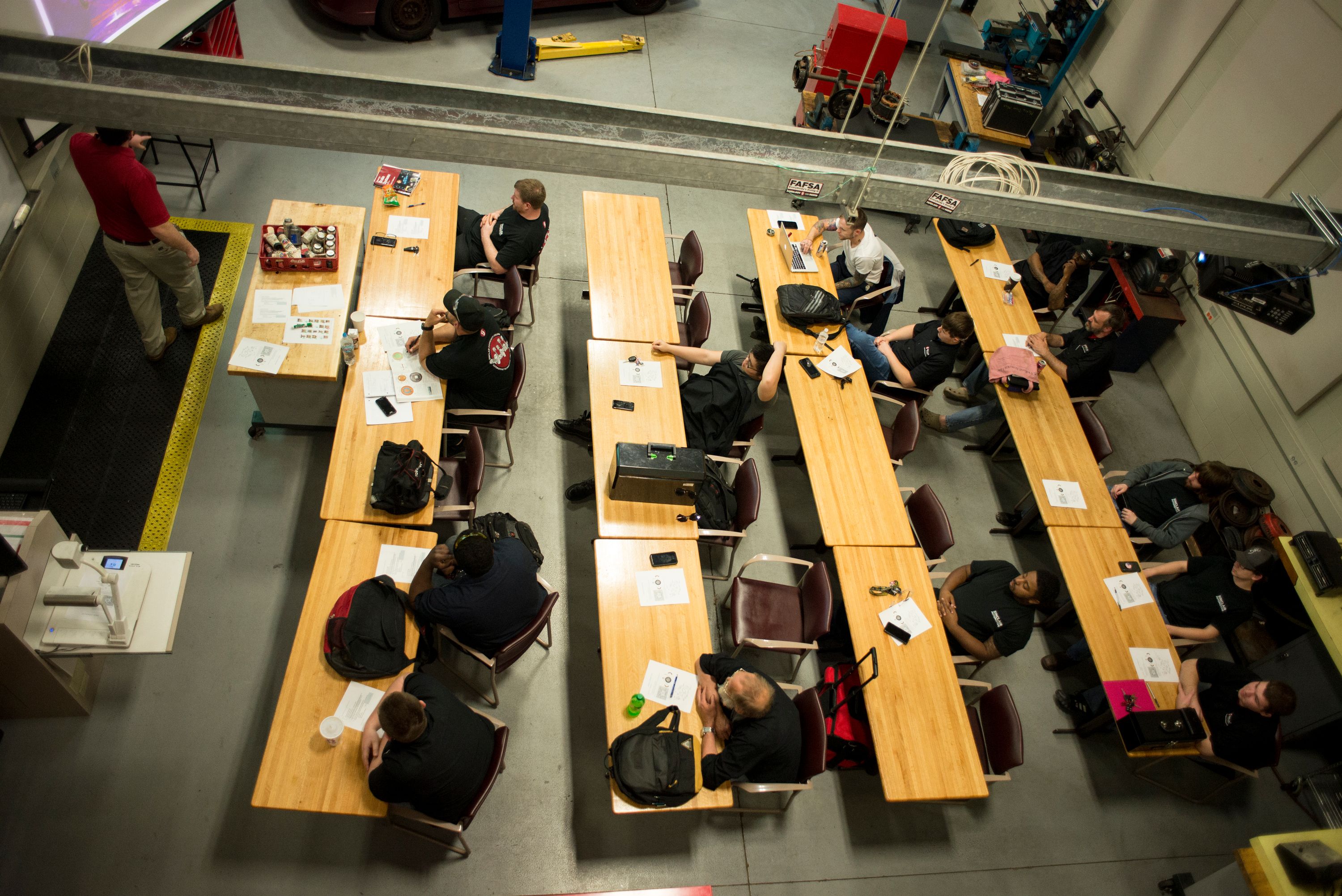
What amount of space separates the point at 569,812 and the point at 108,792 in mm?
2497

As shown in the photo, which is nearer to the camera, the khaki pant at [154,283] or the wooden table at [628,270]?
the khaki pant at [154,283]

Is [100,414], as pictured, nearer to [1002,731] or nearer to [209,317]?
[209,317]

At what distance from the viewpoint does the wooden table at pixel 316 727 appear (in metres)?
3.46

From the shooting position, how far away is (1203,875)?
4.82 metres

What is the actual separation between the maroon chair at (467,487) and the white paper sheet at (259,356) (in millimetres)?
1160

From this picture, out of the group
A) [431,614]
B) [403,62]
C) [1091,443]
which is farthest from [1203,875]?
[403,62]

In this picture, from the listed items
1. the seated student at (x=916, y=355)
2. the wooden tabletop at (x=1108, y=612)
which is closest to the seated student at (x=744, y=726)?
the wooden tabletop at (x=1108, y=612)

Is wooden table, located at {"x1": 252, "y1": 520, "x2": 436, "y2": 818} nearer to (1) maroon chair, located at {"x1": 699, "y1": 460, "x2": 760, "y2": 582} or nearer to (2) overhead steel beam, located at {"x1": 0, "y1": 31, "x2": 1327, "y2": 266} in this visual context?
(1) maroon chair, located at {"x1": 699, "y1": 460, "x2": 760, "y2": 582}

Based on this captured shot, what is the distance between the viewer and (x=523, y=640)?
4.17 metres

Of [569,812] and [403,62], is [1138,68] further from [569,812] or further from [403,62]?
[569,812]

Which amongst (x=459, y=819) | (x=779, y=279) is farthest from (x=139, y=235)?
(x=779, y=279)

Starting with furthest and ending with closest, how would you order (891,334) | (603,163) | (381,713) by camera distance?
(891,334) → (381,713) → (603,163)

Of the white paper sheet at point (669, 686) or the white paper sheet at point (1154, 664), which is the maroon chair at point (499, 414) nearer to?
the white paper sheet at point (669, 686)

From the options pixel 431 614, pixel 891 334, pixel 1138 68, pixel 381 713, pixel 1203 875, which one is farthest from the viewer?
pixel 1138 68
